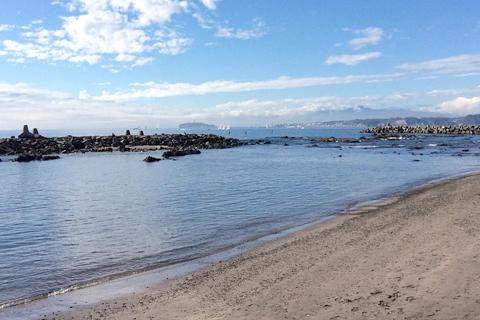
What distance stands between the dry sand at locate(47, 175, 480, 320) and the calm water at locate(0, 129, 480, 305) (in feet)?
8.83

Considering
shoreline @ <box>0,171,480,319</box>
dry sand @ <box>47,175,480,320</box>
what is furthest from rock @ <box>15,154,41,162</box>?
dry sand @ <box>47,175,480,320</box>

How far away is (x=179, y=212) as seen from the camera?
23.3 meters

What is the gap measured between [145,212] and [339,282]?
1474 cm

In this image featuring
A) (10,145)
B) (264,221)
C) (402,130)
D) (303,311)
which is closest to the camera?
(303,311)

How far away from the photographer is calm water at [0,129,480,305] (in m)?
14.5

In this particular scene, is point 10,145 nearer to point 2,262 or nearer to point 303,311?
point 2,262

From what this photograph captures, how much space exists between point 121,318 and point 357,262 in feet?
21.0

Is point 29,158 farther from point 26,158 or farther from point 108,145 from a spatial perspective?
point 108,145

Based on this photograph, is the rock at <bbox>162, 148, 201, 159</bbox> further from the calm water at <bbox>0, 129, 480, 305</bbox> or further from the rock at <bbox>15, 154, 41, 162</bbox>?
the calm water at <bbox>0, 129, 480, 305</bbox>

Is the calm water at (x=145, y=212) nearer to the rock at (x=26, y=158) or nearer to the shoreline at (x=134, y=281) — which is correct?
the shoreline at (x=134, y=281)

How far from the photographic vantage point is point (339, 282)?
10.8 meters

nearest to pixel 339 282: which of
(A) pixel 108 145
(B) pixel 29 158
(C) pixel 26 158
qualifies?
(C) pixel 26 158

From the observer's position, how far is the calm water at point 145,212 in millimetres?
14492

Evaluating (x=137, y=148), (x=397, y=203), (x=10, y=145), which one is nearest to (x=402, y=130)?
(x=137, y=148)
